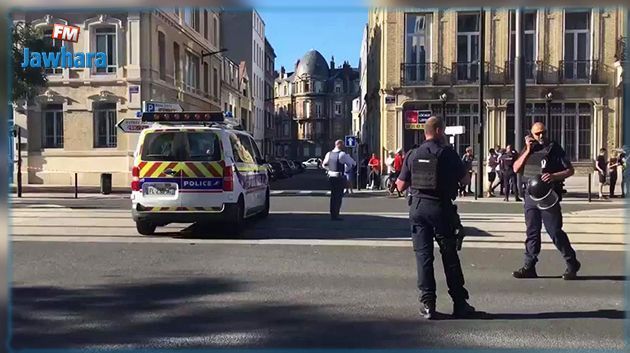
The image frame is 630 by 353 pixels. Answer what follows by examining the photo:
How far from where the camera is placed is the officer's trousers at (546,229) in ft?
24.5

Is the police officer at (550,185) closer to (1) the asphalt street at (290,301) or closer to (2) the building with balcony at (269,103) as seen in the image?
(1) the asphalt street at (290,301)

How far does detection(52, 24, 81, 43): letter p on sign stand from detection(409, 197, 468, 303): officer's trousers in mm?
24042

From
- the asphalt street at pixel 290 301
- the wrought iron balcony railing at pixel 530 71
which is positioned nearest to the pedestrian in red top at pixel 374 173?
the wrought iron balcony railing at pixel 530 71

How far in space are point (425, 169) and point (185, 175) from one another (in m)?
5.63

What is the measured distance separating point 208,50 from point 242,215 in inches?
1235

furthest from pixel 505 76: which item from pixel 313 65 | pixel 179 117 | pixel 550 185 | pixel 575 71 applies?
pixel 313 65

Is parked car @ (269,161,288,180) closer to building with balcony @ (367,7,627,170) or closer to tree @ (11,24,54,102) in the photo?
building with balcony @ (367,7,627,170)

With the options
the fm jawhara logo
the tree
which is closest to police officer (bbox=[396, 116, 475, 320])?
the tree

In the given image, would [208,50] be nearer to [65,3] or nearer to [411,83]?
[411,83]

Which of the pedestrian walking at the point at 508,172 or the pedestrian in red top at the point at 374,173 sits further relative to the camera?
the pedestrian in red top at the point at 374,173

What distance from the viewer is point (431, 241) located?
592 cm

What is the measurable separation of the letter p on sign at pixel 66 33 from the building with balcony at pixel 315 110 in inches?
2822

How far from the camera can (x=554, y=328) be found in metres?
5.62

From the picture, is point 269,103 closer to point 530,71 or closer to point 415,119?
point 415,119
